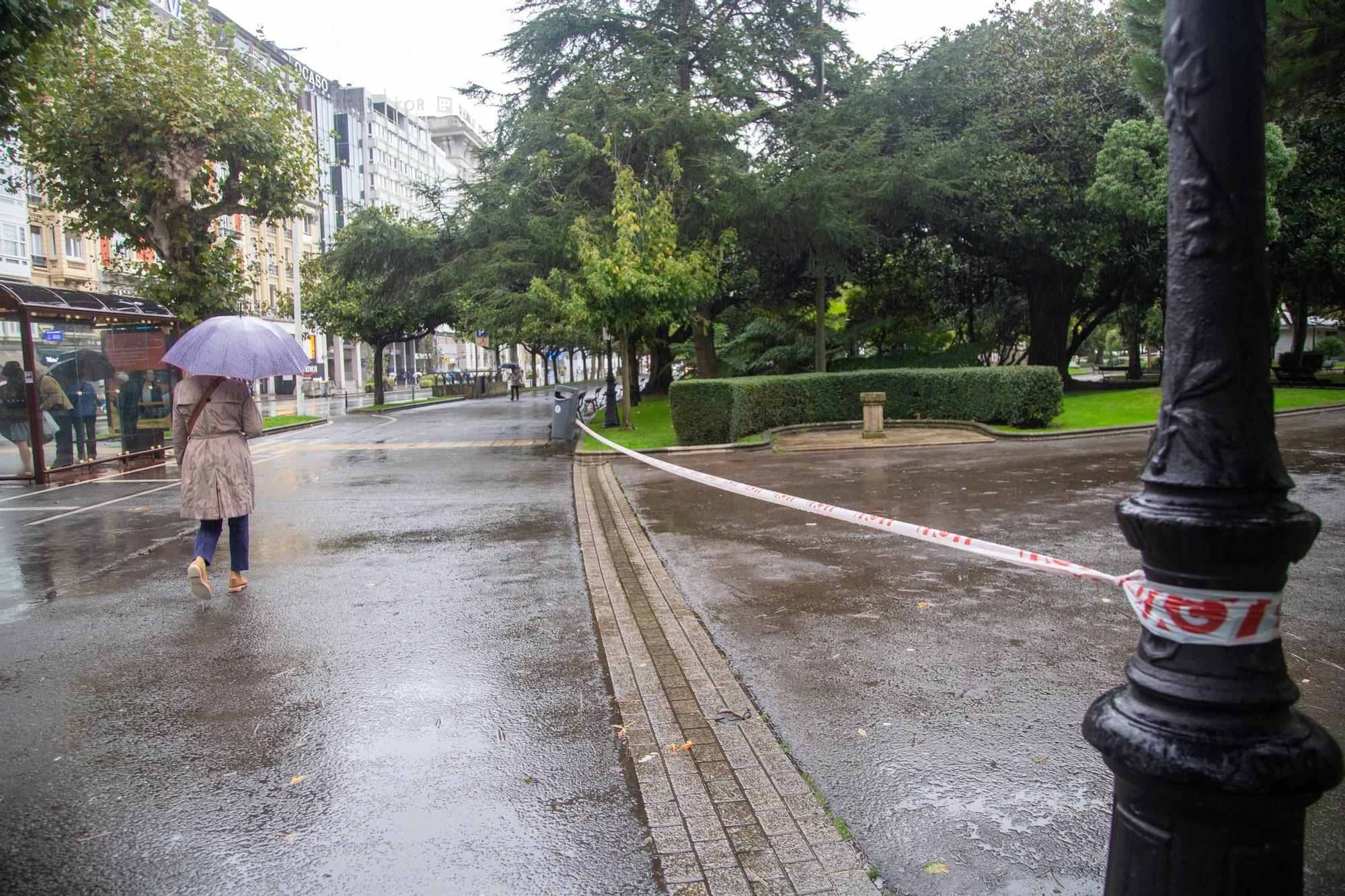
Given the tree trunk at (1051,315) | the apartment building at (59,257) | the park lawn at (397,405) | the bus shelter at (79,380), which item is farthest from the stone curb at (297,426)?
the tree trunk at (1051,315)

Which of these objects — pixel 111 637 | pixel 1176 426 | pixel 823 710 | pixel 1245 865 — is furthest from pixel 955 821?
pixel 111 637

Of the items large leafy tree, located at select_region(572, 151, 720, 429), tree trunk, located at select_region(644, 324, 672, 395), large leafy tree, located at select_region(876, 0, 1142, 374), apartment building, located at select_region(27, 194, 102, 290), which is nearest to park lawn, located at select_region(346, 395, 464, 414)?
tree trunk, located at select_region(644, 324, 672, 395)

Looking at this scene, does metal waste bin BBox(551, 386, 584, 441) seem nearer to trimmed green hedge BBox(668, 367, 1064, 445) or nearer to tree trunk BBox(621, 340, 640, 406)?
tree trunk BBox(621, 340, 640, 406)

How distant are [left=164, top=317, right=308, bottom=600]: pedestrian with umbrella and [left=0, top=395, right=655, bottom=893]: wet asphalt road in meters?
0.64

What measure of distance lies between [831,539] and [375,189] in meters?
93.1

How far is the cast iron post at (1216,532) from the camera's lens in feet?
5.58

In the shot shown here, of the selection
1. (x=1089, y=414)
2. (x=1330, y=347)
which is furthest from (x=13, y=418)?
(x=1330, y=347)

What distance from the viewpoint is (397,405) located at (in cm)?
4062

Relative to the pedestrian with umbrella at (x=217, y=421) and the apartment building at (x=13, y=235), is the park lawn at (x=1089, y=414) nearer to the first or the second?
the pedestrian with umbrella at (x=217, y=421)

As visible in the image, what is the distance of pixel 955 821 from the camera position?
3205 millimetres

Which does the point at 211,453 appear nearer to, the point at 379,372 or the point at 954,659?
the point at 954,659

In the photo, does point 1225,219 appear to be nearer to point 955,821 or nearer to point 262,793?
point 955,821

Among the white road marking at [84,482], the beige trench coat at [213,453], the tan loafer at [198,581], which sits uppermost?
the beige trench coat at [213,453]

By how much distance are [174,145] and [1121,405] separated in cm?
2330
